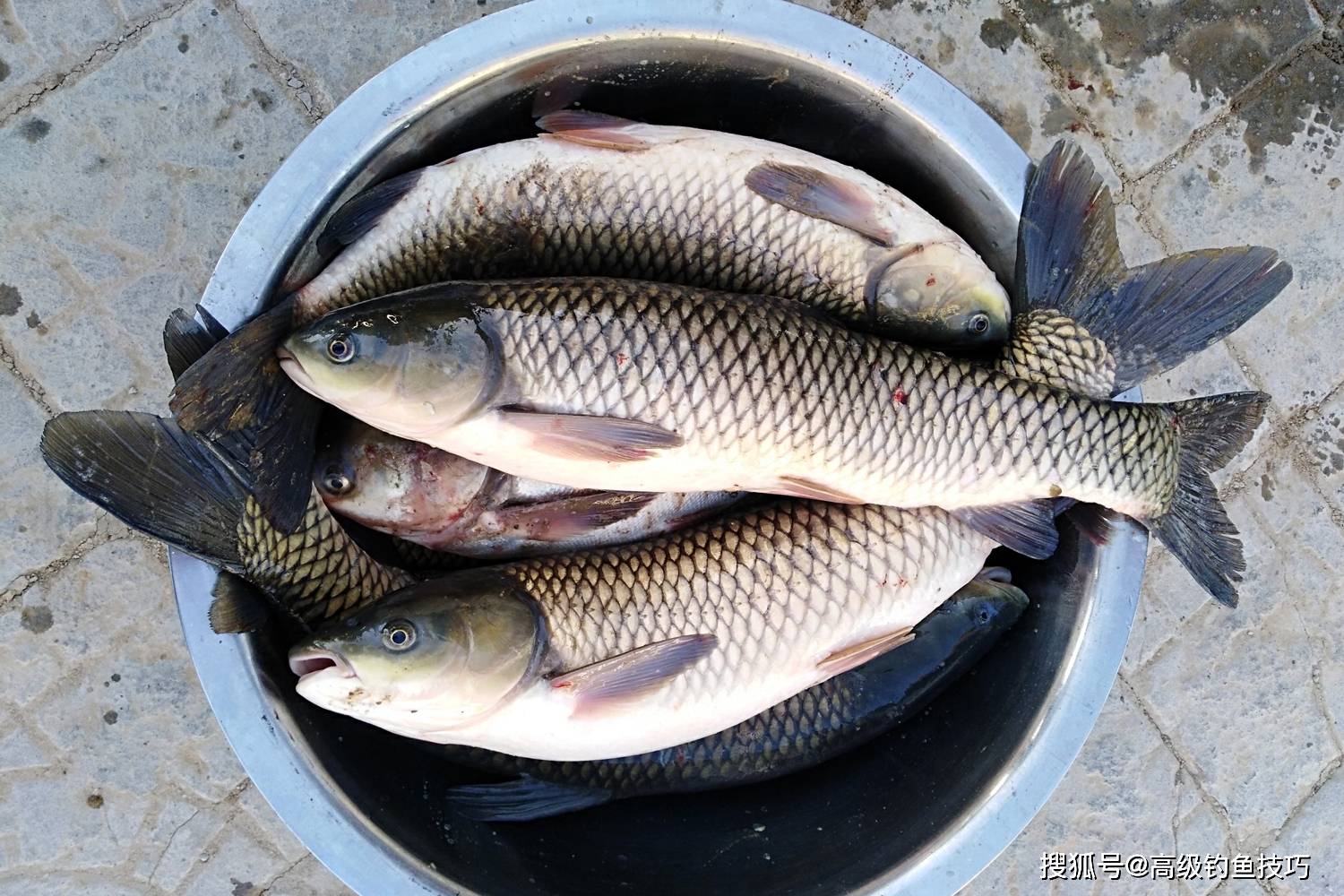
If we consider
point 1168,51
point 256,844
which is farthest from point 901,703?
point 1168,51

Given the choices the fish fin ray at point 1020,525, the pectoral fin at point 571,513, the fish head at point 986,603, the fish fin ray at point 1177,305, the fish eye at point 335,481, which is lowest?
the fish head at point 986,603

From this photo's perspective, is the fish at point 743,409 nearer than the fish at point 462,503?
Yes

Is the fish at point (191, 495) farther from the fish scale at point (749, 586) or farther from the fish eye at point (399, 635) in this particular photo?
the fish scale at point (749, 586)

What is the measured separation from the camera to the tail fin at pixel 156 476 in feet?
5.41

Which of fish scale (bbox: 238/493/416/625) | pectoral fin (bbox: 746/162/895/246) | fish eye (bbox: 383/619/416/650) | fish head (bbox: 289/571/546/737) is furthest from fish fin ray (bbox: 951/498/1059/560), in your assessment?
fish scale (bbox: 238/493/416/625)

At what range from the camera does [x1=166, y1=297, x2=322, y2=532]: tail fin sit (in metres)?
1.53

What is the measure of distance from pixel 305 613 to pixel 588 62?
1.08 meters

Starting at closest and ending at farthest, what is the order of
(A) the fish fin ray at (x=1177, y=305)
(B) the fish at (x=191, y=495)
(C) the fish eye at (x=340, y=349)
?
(C) the fish eye at (x=340, y=349) < (B) the fish at (x=191, y=495) < (A) the fish fin ray at (x=1177, y=305)

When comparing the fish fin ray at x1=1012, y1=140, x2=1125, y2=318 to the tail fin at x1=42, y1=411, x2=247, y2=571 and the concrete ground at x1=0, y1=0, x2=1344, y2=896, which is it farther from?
the tail fin at x1=42, y1=411, x2=247, y2=571

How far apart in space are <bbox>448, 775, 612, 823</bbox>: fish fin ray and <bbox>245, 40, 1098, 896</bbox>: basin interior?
0.03 meters

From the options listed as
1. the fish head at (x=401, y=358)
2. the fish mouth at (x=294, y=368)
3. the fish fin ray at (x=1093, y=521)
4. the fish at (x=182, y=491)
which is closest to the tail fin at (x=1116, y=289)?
the fish fin ray at (x=1093, y=521)

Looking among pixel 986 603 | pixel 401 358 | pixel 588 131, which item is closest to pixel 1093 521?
pixel 986 603

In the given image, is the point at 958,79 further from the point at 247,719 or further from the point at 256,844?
the point at 256,844

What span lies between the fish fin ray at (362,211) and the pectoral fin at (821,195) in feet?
A: 1.98
